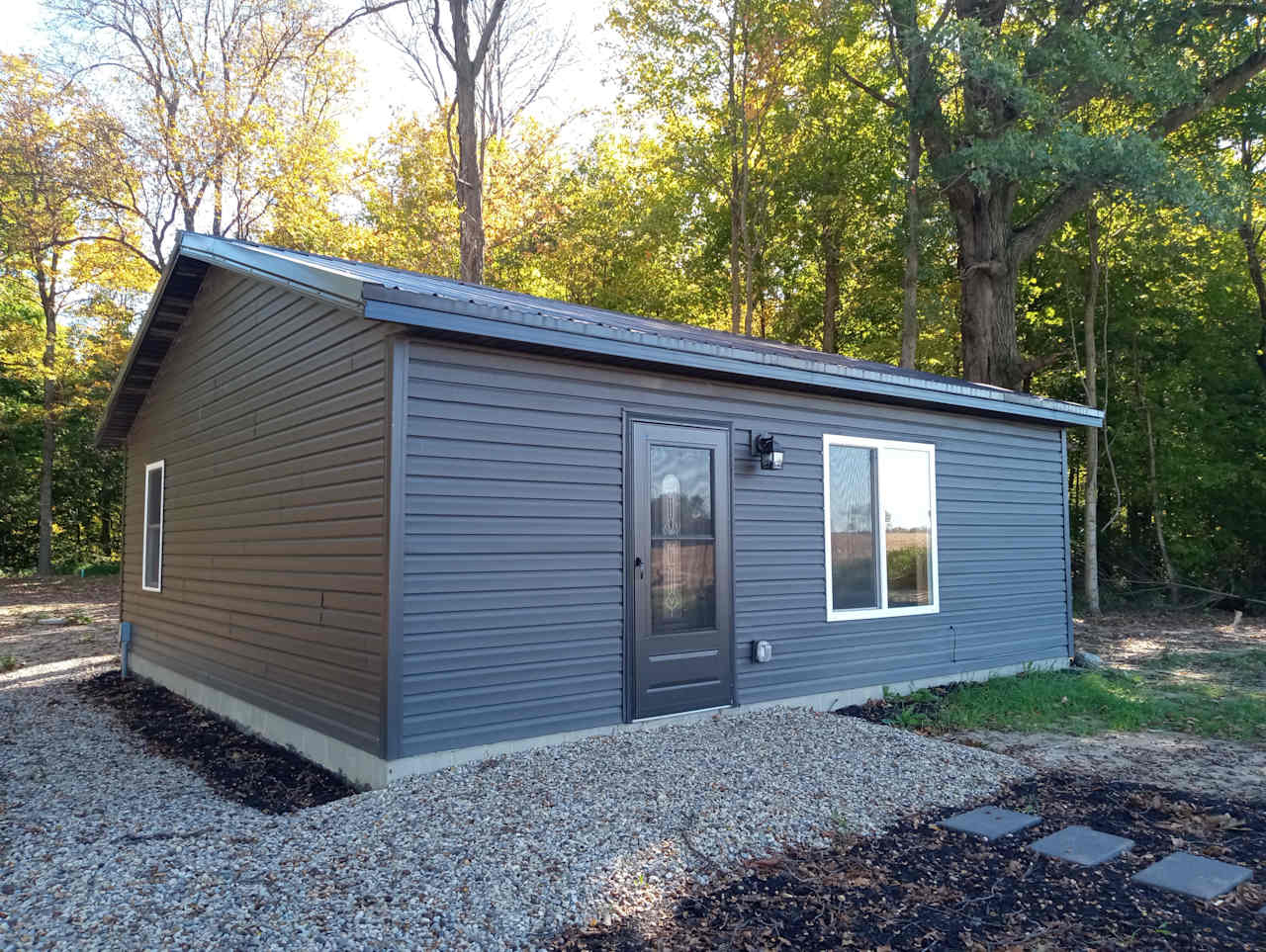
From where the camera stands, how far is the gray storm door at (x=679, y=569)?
5.39 metres

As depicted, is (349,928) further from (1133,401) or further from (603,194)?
(603,194)

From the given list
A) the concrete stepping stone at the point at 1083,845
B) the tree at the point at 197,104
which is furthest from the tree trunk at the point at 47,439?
the concrete stepping stone at the point at 1083,845

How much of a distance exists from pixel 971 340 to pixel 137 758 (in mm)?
11556

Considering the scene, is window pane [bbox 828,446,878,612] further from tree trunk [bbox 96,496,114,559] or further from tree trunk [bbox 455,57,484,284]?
tree trunk [bbox 96,496,114,559]

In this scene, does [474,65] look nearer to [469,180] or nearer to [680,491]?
[469,180]

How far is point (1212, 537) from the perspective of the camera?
1448 cm

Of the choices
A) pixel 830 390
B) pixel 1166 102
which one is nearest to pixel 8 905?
pixel 830 390

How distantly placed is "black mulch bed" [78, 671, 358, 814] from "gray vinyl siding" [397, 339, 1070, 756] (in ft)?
2.77

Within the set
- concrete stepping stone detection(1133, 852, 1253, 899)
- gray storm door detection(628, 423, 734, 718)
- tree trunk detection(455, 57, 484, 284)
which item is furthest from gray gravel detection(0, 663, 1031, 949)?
tree trunk detection(455, 57, 484, 284)

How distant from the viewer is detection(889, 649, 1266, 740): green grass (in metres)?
6.18

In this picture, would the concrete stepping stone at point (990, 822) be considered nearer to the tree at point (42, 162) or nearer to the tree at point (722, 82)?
the tree at point (722, 82)

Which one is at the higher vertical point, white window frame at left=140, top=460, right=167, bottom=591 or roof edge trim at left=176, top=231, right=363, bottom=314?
roof edge trim at left=176, top=231, right=363, bottom=314

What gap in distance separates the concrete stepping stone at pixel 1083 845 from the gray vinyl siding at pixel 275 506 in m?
3.13

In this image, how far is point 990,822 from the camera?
4027 mm
